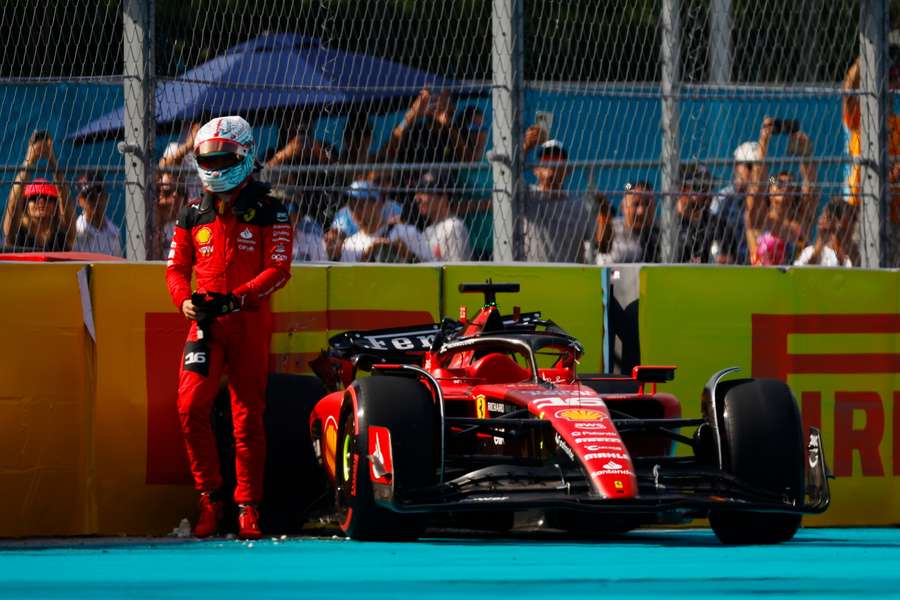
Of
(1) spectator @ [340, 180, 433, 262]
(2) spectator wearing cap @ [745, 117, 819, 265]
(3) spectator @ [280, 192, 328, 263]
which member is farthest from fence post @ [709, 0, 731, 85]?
(3) spectator @ [280, 192, 328, 263]

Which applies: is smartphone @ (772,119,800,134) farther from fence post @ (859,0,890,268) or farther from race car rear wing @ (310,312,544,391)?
race car rear wing @ (310,312,544,391)

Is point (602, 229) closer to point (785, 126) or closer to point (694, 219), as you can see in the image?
point (694, 219)

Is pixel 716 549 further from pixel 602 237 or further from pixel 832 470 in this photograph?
pixel 602 237

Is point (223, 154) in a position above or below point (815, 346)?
above

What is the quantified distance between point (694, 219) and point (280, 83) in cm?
263

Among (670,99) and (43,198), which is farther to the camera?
(670,99)

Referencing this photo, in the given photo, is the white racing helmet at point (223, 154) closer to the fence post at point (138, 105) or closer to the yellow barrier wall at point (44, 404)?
the fence post at point (138, 105)

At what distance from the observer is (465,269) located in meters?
10.2

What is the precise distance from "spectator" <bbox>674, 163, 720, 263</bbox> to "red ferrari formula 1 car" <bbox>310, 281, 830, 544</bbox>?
5.06 feet

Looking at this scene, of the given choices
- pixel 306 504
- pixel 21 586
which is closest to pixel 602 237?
pixel 306 504

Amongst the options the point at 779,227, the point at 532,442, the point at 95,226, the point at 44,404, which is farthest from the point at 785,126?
the point at 44,404

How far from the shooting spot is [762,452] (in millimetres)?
8688

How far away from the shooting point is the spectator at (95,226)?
985cm

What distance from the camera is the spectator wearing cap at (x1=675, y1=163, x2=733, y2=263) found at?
10.9 metres
